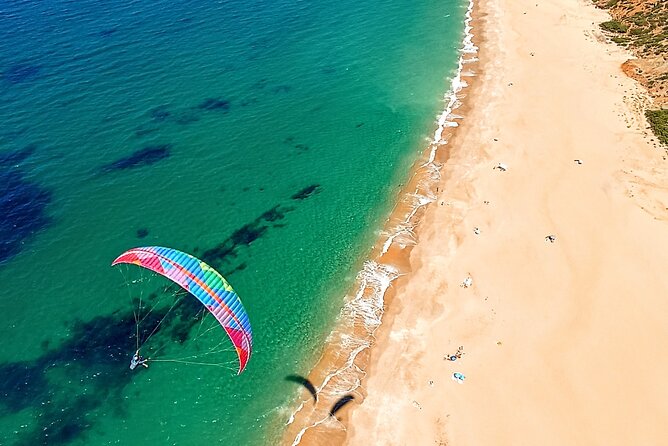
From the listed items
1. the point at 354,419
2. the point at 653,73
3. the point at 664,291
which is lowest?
the point at 354,419

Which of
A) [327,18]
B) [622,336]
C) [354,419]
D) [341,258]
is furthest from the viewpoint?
[327,18]

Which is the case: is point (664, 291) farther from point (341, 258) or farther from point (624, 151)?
point (341, 258)

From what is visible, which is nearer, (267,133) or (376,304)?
(376,304)

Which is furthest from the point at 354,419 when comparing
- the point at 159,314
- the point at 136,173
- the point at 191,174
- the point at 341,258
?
the point at 136,173

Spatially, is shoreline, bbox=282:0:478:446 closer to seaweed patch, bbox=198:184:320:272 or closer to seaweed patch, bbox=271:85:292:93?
seaweed patch, bbox=198:184:320:272

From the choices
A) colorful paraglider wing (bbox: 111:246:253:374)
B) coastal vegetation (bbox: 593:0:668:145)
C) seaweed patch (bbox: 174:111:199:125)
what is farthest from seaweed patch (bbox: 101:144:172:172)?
coastal vegetation (bbox: 593:0:668:145)

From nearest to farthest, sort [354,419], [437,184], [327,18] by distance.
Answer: [354,419] < [437,184] < [327,18]

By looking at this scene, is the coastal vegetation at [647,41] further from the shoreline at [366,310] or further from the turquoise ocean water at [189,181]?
the turquoise ocean water at [189,181]

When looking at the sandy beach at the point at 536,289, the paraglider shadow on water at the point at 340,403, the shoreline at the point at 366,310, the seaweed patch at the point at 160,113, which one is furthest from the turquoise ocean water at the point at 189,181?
the sandy beach at the point at 536,289
